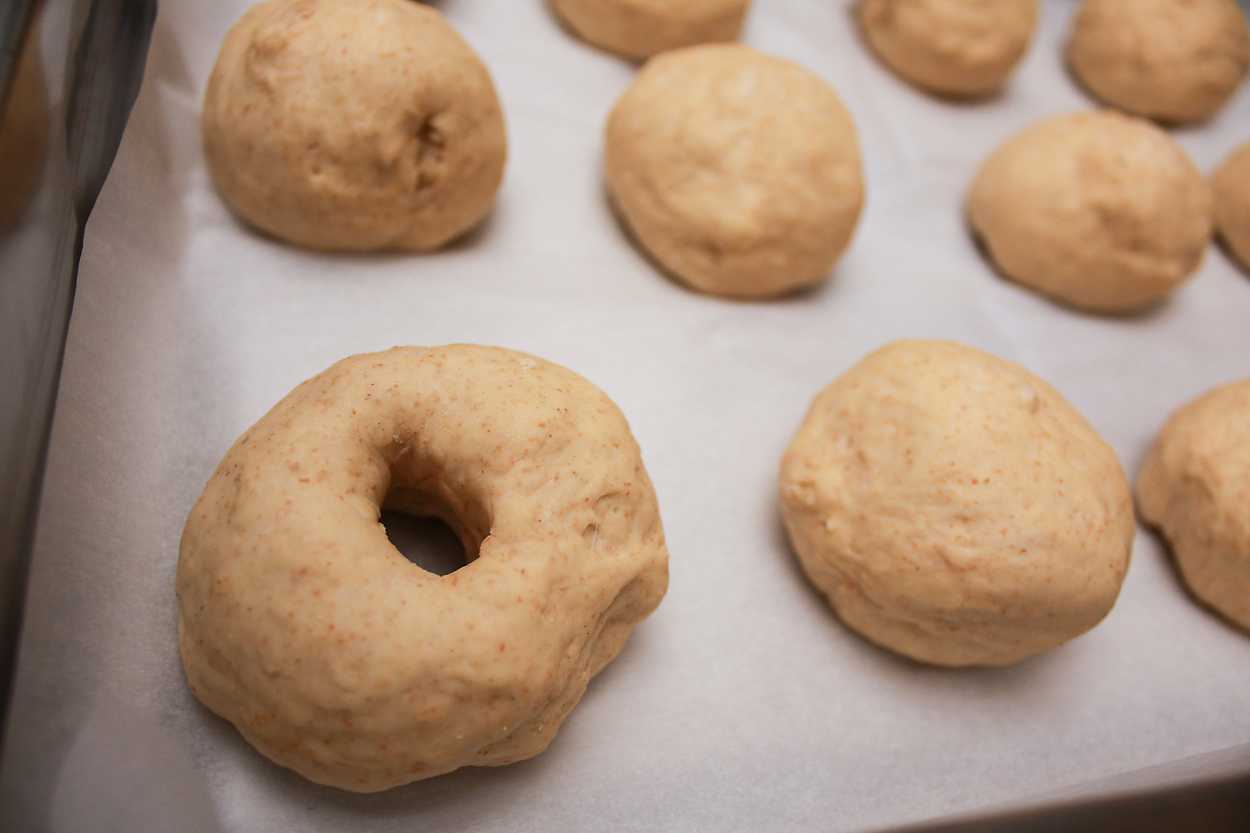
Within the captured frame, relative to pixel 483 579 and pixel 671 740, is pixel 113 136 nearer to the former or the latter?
pixel 483 579

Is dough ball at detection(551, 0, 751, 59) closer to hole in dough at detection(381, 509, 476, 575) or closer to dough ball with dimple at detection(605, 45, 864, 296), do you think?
dough ball with dimple at detection(605, 45, 864, 296)

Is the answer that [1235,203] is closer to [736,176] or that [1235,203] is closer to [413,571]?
[736,176]

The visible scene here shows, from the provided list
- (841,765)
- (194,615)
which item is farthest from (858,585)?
(194,615)

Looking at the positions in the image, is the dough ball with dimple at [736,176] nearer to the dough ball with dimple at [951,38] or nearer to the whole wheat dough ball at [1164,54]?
the dough ball with dimple at [951,38]

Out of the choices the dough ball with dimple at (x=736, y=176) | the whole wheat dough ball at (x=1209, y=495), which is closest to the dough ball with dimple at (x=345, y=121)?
the dough ball with dimple at (x=736, y=176)

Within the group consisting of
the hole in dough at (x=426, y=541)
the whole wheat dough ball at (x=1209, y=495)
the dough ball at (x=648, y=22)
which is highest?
the dough ball at (x=648, y=22)

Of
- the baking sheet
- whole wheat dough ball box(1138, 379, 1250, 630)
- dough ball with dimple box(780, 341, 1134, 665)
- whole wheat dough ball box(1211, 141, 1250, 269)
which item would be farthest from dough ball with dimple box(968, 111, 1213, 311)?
dough ball with dimple box(780, 341, 1134, 665)
